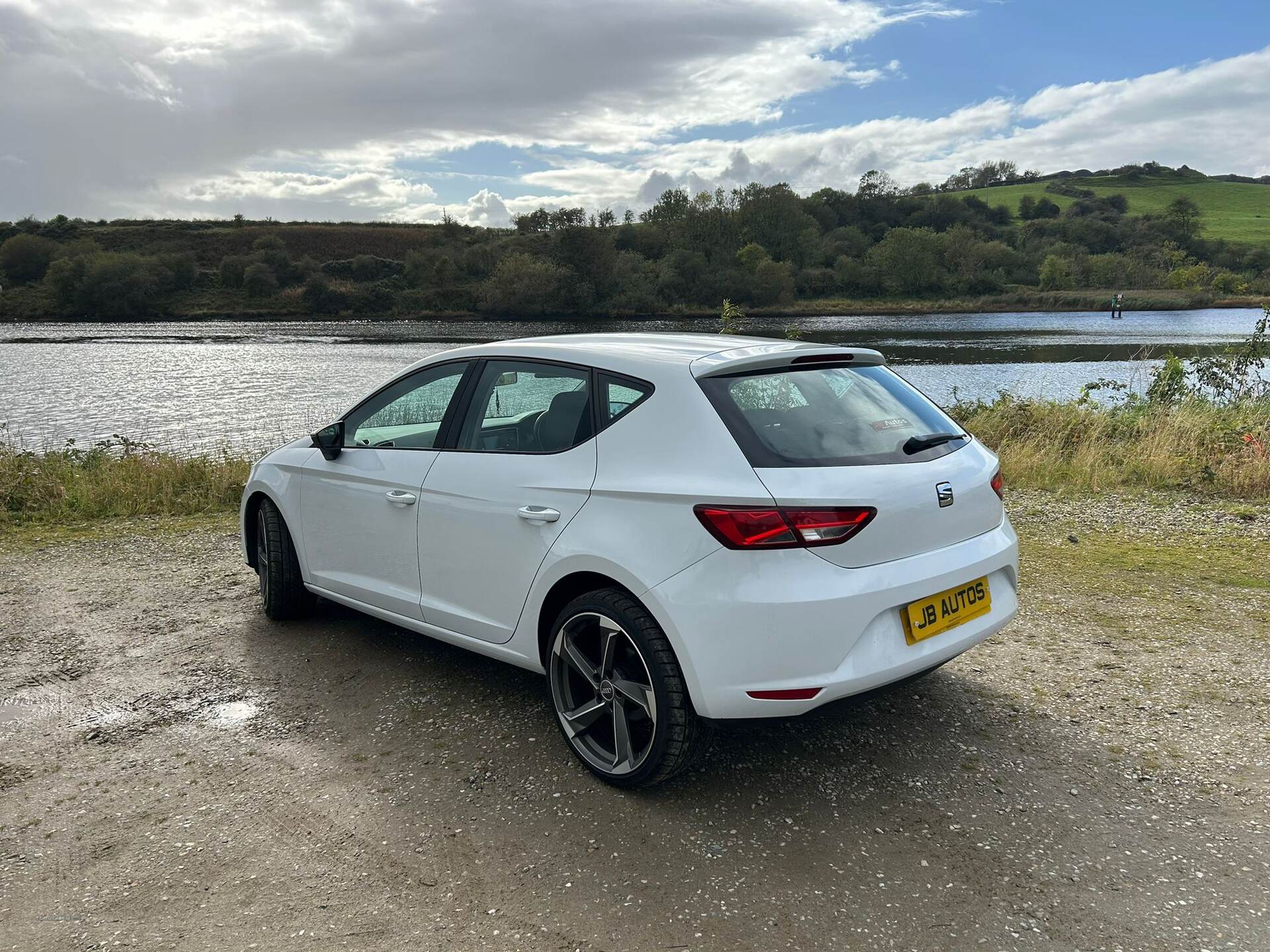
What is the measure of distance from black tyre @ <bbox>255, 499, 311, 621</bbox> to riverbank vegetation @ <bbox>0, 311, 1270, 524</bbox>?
483cm

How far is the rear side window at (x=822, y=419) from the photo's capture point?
2.93 m

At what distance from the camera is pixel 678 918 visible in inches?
99.9

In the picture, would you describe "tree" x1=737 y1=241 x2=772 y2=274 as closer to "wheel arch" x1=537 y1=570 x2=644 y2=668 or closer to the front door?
the front door

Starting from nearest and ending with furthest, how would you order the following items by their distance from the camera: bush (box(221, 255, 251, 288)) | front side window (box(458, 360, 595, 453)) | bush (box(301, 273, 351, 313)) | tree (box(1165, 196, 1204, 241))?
front side window (box(458, 360, 595, 453)), bush (box(301, 273, 351, 313)), bush (box(221, 255, 251, 288)), tree (box(1165, 196, 1204, 241))

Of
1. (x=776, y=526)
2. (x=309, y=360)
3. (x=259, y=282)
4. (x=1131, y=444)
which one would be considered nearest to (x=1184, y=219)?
(x=309, y=360)

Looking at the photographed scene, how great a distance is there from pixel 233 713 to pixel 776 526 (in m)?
2.76

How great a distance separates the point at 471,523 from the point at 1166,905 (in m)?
2.67

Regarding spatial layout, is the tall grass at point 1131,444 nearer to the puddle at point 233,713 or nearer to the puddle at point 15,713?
the puddle at point 233,713

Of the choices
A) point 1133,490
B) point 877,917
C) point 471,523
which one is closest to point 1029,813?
point 877,917

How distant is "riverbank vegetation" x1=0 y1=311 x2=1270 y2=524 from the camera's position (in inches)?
360

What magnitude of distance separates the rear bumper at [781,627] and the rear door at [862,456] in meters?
0.11

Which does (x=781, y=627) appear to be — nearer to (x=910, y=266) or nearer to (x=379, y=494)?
(x=379, y=494)

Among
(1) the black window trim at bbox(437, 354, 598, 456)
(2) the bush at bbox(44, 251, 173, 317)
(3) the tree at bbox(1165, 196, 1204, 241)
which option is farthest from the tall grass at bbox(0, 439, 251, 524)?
(3) the tree at bbox(1165, 196, 1204, 241)

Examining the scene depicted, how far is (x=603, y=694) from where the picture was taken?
321 centimetres
